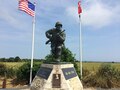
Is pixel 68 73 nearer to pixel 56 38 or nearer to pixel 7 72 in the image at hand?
pixel 56 38

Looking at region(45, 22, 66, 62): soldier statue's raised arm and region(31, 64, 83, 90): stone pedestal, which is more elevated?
region(45, 22, 66, 62): soldier statue's raised arm

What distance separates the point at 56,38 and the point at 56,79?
2205mm

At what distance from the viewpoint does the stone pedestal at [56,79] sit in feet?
35.2

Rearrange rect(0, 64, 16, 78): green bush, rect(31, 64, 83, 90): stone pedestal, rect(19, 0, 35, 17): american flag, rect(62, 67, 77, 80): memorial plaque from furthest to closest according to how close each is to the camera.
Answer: rect(0, 64, 16, 78): green bush < rect(19, 0, 35, 17): american flag < rect(62, 67, 77, 80): memorial plaque < rect(31, 64, 83, 90): stone pedestal

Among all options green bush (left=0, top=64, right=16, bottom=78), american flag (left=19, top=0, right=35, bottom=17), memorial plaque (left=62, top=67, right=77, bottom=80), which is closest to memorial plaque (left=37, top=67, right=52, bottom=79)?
memorial plaque (left=62, top=67, right=77, bottom=80)

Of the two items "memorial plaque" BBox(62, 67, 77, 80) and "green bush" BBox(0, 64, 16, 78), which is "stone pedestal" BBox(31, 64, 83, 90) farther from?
"green bush" BBox(0, 64, 16, 78)

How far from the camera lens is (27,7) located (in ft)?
53.3

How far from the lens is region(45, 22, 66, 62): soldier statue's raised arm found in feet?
38.3

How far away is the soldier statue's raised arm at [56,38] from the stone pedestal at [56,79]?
604 millimetres

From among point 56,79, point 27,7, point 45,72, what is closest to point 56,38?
point 45,72

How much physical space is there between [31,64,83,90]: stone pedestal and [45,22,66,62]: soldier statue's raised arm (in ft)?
1.98

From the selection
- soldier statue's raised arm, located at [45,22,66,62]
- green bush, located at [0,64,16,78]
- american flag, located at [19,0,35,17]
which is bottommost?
green bush, located at [0,64,16,78]

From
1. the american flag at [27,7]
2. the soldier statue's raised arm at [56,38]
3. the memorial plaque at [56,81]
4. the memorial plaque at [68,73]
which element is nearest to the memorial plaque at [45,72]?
the memorial plaque at [56,81]

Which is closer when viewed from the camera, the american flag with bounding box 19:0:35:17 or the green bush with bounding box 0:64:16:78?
the american flag with bounding box 19:0:35:17
